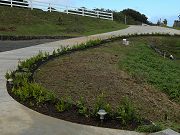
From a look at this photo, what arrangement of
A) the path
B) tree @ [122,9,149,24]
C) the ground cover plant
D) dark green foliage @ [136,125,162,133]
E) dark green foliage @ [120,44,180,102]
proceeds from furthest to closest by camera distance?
1. tree @ [122,9,149,24]
2. the path
3. dark green foliage @ [120,44,180,102]
4. the ground cover plant
5. dark green foliage @ [136,125,162,133]

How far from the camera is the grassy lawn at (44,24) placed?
27594 millimetres

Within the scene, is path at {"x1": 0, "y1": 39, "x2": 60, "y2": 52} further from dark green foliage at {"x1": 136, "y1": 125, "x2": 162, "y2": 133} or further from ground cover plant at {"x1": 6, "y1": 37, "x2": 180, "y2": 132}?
dark green foliage at {"x1": 136, "y1": 125, "x2": 162, "y2": 133}

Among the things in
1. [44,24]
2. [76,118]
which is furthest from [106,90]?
[44,24]

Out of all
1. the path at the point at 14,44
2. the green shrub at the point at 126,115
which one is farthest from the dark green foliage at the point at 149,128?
the path at the point at 14,44

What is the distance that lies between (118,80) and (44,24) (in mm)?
20101

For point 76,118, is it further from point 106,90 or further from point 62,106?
point 106,90

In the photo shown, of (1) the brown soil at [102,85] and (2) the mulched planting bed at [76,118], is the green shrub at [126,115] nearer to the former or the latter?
(2) the mulched planting bed at [76,118]

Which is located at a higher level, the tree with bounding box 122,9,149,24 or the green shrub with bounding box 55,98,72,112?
the tree with bounding box 122,9,149,24

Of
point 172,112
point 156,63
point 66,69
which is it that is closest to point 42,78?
point 66,69

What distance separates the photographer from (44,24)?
3078 cm

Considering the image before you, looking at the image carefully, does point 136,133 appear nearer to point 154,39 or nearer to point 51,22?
point 154,39

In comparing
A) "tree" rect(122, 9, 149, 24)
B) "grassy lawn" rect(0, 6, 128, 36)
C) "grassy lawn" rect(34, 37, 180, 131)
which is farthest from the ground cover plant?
"tree" rect(122, 9, 149, 24)

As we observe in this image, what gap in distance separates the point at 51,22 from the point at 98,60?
18579mm

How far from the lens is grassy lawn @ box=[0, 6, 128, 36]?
2759 centimetres
